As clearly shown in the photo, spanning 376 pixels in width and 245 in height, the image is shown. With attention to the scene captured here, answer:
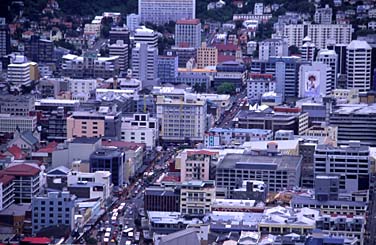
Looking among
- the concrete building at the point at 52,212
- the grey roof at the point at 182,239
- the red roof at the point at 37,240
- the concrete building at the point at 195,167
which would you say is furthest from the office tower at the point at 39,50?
the grey roof at the point at 182,239

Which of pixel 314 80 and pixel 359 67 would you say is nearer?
pixel 314 80

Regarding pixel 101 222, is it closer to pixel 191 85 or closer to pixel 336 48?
pixel 191 85

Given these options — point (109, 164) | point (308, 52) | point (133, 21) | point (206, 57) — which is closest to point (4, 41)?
point (206, 57)

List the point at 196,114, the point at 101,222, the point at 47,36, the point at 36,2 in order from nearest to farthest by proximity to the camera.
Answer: the point at 101,222
the point at 196,114
the point at 47,36
the point at 36,2

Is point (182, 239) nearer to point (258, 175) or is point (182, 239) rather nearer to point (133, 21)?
point (258, 175)

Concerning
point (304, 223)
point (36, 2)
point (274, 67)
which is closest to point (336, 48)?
point (274, 67)

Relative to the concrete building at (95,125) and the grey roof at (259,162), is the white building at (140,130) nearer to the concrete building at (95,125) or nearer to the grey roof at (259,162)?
the concrete building at (95,125)
